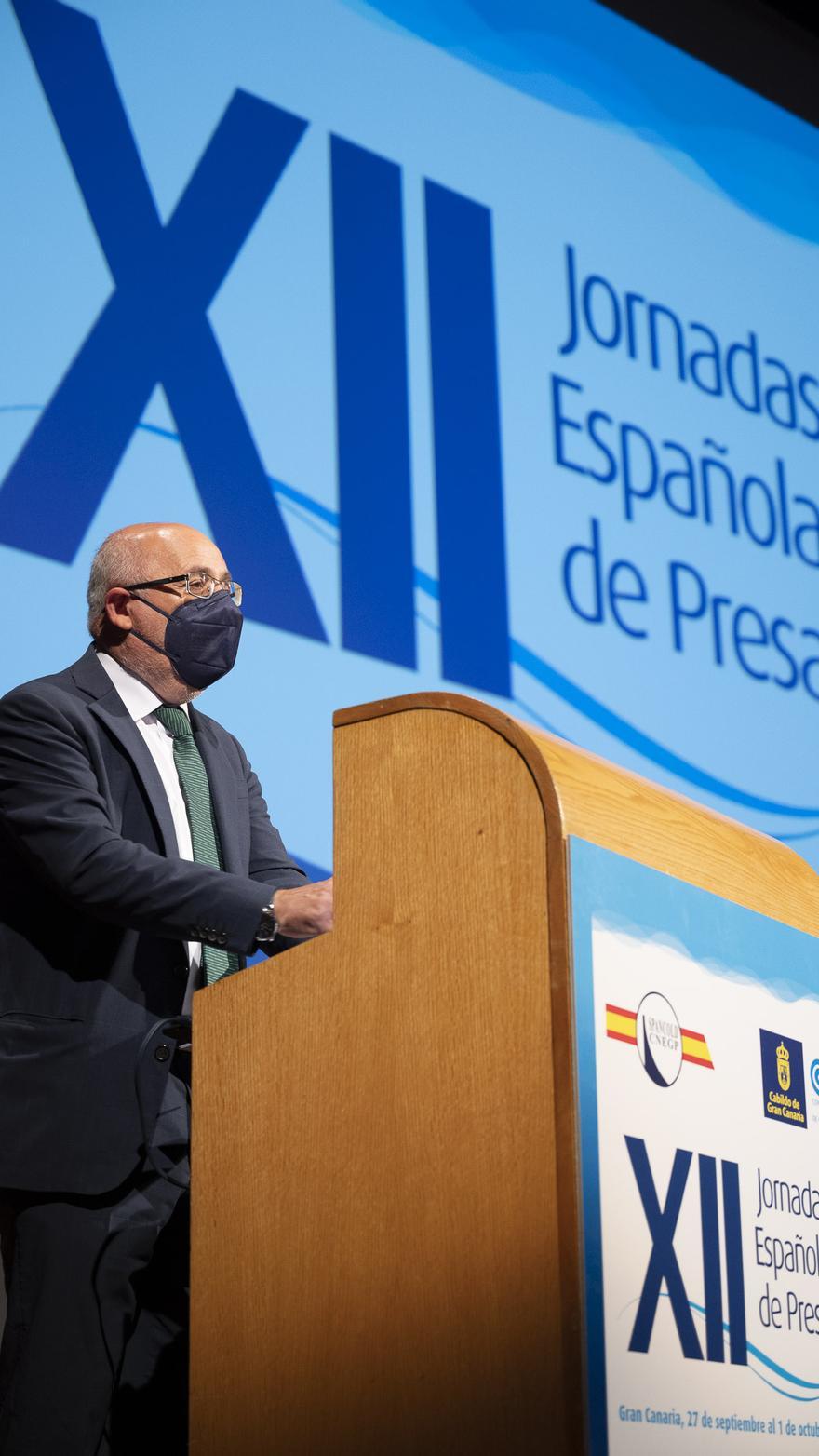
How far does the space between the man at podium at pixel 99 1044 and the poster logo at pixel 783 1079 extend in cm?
49

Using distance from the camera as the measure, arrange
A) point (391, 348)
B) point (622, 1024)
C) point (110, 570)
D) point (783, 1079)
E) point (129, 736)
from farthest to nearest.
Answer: point (391, 348)
point (110, 570)
point (129, 736)
point (783, 1079)
point (622, 1024)

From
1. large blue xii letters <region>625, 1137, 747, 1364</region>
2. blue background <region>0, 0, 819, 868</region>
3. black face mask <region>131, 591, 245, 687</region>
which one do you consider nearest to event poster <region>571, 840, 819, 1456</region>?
large blue xii letters <region>625, 1137, 747, 1364</region>

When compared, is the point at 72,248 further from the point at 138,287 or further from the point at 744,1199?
the point at 744,1199

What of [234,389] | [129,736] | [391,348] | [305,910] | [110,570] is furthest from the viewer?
[391,348]

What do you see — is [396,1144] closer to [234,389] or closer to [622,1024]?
[622,1024]

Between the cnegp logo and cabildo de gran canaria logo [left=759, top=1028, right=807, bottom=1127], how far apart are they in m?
1.55

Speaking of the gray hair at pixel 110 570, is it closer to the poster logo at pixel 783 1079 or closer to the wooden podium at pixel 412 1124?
the wooden podium at pixel 412 1124

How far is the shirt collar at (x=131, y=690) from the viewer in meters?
2.42

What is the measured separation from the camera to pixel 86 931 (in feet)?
7.18

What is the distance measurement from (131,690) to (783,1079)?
1.07 metres

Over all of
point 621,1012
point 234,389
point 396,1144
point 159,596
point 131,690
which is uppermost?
point 234,389

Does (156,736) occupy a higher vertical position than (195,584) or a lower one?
lower

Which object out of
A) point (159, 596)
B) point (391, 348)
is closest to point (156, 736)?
point (159, 596)

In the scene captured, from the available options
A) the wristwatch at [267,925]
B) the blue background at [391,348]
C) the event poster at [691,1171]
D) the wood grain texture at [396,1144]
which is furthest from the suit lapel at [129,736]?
the event poster at [691,1171]
